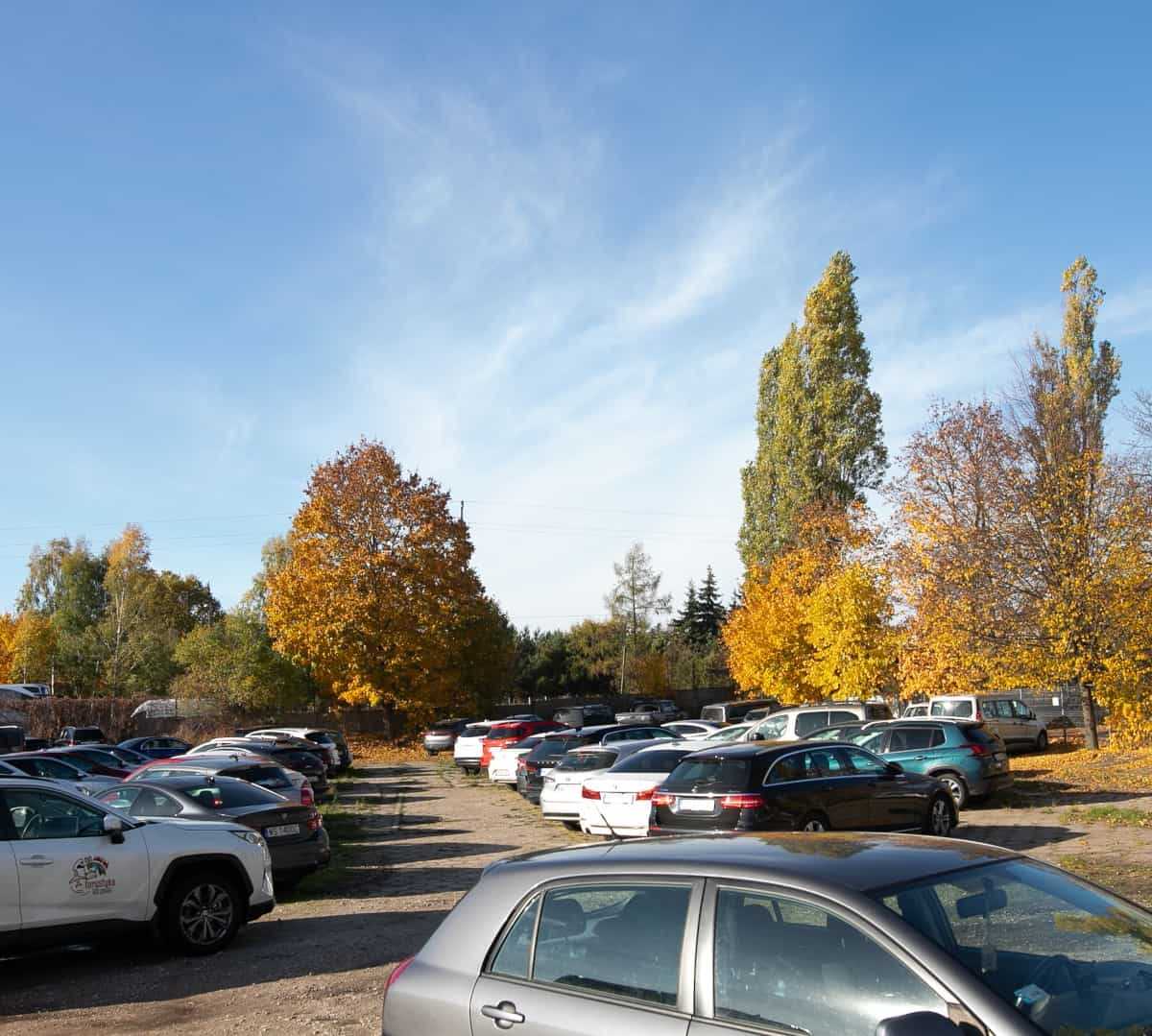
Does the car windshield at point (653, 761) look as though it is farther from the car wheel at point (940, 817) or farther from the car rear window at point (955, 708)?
the car rear window at point (955, 708)

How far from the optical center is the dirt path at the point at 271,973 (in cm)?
777

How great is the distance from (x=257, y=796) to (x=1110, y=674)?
17.9 meters

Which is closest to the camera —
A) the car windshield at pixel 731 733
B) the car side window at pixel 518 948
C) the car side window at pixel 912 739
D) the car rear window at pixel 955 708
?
the car side window at pixel 518 948

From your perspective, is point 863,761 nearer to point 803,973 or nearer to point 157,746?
point 803,973

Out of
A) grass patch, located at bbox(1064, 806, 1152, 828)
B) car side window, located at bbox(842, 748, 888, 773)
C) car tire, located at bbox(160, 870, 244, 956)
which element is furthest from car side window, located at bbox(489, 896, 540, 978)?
grass patch, located at bbox(1064, 806, 1152, 828)

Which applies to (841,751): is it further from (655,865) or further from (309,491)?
(309,491)

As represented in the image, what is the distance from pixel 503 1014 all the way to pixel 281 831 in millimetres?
9540

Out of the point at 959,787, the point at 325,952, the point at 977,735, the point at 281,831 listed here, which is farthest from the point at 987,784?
the point at 325,952

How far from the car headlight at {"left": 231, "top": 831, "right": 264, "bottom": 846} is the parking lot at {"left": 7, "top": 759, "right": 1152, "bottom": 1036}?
957 millimetres

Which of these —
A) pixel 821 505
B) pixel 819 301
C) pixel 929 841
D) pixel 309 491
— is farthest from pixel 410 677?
pixel 929 841

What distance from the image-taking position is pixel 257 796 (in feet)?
42.4

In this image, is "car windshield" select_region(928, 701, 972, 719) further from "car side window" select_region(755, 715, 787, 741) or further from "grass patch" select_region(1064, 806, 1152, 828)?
"grass patch" select_region(1064, 806, 1152, 828)

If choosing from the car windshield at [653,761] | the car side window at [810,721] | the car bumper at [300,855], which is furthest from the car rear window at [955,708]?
the car bumper at [300,855]

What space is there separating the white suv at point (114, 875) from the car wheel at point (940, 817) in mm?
8897
